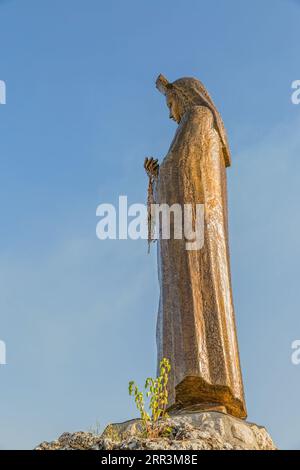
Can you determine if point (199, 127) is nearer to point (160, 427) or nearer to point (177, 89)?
point (177, 89)

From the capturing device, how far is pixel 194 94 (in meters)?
12.7

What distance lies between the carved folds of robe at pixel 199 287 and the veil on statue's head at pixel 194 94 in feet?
0.74

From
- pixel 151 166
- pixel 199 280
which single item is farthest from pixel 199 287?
pixel 151 166

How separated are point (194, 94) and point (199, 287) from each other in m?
3.54

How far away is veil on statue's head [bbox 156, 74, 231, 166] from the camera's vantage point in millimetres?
12266

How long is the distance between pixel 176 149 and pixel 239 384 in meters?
3.40

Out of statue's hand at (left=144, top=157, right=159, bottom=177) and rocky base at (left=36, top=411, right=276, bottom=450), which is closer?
rocky base at (left=36, top=411, right=276, bottom=450)

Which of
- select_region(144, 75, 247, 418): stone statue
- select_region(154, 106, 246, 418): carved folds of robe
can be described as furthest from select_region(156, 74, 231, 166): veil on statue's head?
select_region(154, 106, 246, 418): carved folds of robe

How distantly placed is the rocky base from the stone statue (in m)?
0.76

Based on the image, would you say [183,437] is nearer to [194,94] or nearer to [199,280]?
[199,280]

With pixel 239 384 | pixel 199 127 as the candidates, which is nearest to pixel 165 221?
pixel 199 127

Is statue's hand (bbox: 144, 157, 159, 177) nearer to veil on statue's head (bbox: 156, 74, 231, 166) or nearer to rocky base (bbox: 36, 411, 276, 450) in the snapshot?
veil on statue's head (bbox: 156, 74, 231, 166)

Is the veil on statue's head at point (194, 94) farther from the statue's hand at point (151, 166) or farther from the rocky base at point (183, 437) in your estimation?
the rocky base at point (183, 437)

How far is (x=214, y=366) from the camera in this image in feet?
31.7
